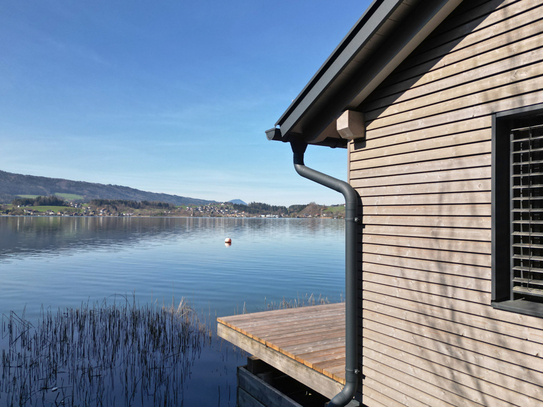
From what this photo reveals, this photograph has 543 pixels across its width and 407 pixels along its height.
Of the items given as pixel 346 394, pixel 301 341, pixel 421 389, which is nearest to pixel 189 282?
pixel 301 341

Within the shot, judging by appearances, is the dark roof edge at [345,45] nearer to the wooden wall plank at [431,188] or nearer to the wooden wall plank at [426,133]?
the wooden wall plank at [426,133]

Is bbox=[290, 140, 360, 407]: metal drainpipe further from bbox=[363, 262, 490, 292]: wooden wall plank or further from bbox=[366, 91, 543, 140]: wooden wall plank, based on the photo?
bbox=[366, 91, 543, 140]: wooden wall plank

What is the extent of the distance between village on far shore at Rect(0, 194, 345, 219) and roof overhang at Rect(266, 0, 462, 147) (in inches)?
4476

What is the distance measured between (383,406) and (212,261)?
84.3 feet

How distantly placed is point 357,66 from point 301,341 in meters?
4.21

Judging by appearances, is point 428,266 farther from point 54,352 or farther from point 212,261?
point 212,261

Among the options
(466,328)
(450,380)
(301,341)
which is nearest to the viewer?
(466,328)

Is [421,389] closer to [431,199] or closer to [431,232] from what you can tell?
[431,232]

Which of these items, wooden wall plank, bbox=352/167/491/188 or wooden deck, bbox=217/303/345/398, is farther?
wooden deck, bbox=217/303/345/398

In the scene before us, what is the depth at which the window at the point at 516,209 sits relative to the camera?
3.11 metres

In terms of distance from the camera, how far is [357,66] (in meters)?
4.45

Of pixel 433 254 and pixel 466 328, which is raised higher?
pixel 433 254

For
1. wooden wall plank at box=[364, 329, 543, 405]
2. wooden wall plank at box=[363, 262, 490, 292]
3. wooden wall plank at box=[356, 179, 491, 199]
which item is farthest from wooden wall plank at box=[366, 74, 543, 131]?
wooden wall plank at box=[364, 329, 543, 405]

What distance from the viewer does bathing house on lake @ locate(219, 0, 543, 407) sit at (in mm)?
3119
